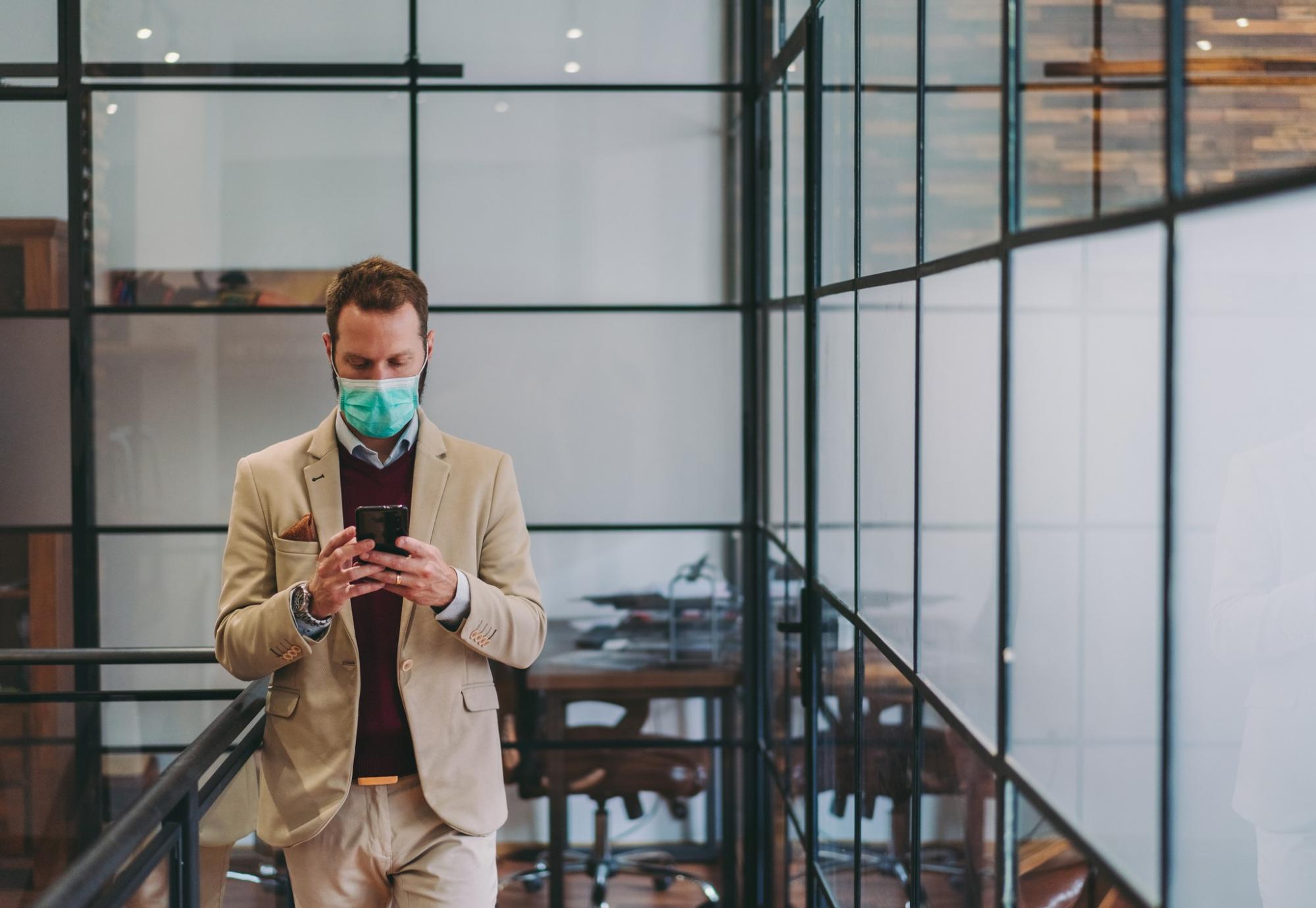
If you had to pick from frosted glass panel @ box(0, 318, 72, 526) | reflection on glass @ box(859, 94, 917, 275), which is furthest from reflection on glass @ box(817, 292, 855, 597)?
frosted glass panel @ box(0, 318, 72, 526)

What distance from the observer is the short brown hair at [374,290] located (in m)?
1.58

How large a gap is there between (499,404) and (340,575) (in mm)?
1510

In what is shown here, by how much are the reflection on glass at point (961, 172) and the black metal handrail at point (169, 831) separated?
3.78 ft

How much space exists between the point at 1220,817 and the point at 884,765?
0.47 m

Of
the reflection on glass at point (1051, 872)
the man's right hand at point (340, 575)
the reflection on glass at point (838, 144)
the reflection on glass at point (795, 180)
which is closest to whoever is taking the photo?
the reflection on glass at point (1051, 872)

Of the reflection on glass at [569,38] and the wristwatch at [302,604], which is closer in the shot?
the wristwatch at [302,604]

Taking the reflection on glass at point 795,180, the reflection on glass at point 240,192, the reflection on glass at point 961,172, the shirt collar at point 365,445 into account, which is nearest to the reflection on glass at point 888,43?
the reflection on glass at point 961,172

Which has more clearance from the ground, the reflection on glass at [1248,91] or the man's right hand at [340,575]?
the reflection on glass at [1248,91]

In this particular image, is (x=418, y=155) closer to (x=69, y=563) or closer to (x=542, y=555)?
(x=542, y=555)

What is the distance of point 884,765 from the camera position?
169 cm

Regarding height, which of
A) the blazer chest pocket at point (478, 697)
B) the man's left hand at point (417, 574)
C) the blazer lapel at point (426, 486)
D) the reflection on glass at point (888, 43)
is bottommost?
the blazer chest pocket at point (478, 697)

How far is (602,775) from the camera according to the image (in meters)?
2.97

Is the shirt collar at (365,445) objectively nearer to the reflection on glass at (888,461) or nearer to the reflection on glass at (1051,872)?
the reflection on glass at (888,461)

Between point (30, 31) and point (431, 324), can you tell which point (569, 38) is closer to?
point (431, 324)
